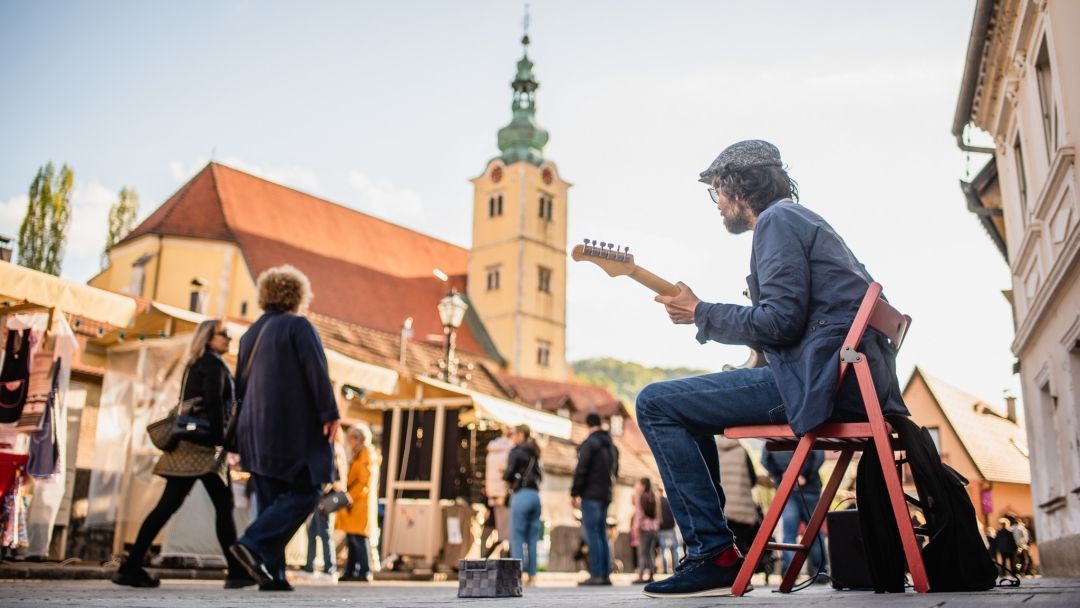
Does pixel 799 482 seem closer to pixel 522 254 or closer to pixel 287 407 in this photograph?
pixel 287 407

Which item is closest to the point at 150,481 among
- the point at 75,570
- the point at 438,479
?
the point at 75,570

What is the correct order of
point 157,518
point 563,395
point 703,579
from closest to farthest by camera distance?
point 703,579, point 157,518, point 563,395

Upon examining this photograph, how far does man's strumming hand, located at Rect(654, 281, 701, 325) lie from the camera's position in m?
3.95

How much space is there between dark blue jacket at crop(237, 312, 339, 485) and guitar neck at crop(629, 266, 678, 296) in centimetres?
281

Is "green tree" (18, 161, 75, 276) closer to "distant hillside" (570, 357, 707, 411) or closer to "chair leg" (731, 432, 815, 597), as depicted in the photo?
"chair leg" (731, 432, 815, 597)

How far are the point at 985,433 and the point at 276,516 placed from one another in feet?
126

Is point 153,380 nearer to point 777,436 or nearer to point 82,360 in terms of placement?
point 82,360

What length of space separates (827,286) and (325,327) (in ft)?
79.8

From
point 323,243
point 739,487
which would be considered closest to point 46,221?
point 323,243

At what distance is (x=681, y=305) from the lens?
156 inches

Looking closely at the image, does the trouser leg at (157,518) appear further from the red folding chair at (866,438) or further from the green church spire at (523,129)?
the green church spire at (523,129)

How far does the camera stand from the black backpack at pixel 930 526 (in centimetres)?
362

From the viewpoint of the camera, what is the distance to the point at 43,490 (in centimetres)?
915

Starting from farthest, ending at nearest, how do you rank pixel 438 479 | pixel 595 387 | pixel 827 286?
pixel 595 387, pixel 438 479, pixel 827 286
